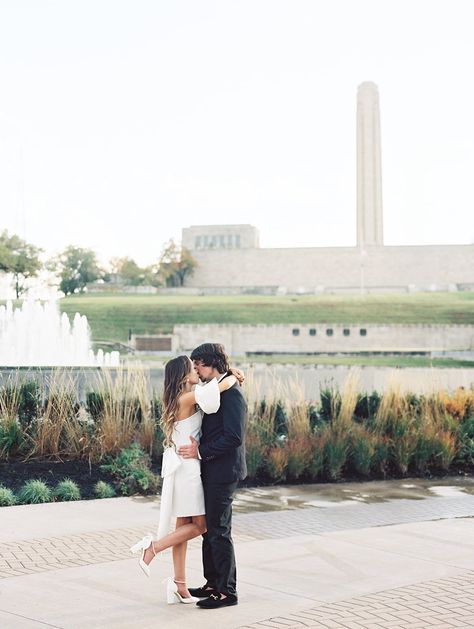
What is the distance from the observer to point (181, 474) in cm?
548

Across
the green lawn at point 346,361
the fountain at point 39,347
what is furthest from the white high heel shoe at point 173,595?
the green lawn at point 346,361

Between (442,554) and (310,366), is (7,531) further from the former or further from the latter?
(310,366)

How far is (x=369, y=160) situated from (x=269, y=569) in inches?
3400

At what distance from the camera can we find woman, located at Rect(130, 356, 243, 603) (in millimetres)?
5449

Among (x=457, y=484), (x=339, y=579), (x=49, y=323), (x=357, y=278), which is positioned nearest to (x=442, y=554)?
(x=339, y=579)

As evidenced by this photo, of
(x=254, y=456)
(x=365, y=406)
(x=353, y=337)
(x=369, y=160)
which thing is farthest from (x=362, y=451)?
(x=369, y=160)

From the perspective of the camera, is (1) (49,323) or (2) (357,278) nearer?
(1) (49,323)

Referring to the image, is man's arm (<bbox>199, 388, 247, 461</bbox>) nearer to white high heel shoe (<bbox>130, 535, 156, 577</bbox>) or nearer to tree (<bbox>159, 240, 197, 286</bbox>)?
white high heel shoe (<bbox>130, 535, 156, 577</bbox>)

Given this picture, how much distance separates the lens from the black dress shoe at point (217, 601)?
5383 mm

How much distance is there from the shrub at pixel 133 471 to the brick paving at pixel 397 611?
15.6 ft

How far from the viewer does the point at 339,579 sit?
20.0 feet

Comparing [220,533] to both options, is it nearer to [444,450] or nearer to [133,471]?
[133,471]

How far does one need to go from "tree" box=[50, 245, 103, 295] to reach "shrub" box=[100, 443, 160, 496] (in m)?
85.0

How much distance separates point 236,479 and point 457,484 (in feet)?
21.5
